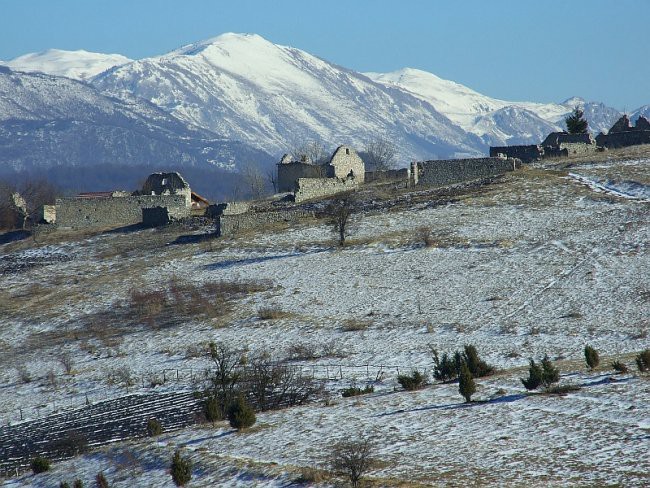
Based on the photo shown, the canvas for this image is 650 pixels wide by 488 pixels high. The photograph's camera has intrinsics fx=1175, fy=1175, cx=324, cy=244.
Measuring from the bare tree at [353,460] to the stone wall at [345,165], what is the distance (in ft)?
213

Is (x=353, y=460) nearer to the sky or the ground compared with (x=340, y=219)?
nearer to the ground

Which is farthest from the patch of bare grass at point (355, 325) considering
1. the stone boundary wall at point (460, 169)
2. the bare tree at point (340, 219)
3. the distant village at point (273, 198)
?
the stone boundary wall at point (460, 169)

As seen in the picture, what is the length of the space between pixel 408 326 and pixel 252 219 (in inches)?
1165

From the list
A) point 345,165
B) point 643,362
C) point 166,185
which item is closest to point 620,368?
point 643,362

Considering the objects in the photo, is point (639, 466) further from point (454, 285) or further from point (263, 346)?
point (454, 285)

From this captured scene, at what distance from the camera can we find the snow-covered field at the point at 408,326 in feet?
101

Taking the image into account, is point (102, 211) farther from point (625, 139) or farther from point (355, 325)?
point (625, 139)

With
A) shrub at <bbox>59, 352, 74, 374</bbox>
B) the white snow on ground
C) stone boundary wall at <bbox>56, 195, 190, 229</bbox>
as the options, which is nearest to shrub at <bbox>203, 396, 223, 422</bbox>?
shrub at <bbox>59, 352, 74, 374</bbox>

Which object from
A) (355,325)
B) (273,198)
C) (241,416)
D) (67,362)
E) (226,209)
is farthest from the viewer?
(273,198)

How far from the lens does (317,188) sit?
292 ft

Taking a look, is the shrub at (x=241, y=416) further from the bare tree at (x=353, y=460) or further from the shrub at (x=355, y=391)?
the shrub at (x=355, y=391)

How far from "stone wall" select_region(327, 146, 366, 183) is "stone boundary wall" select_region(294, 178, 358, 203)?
3934 millimetres

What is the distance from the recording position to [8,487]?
35.1 metres

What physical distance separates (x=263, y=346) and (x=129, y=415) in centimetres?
1017
